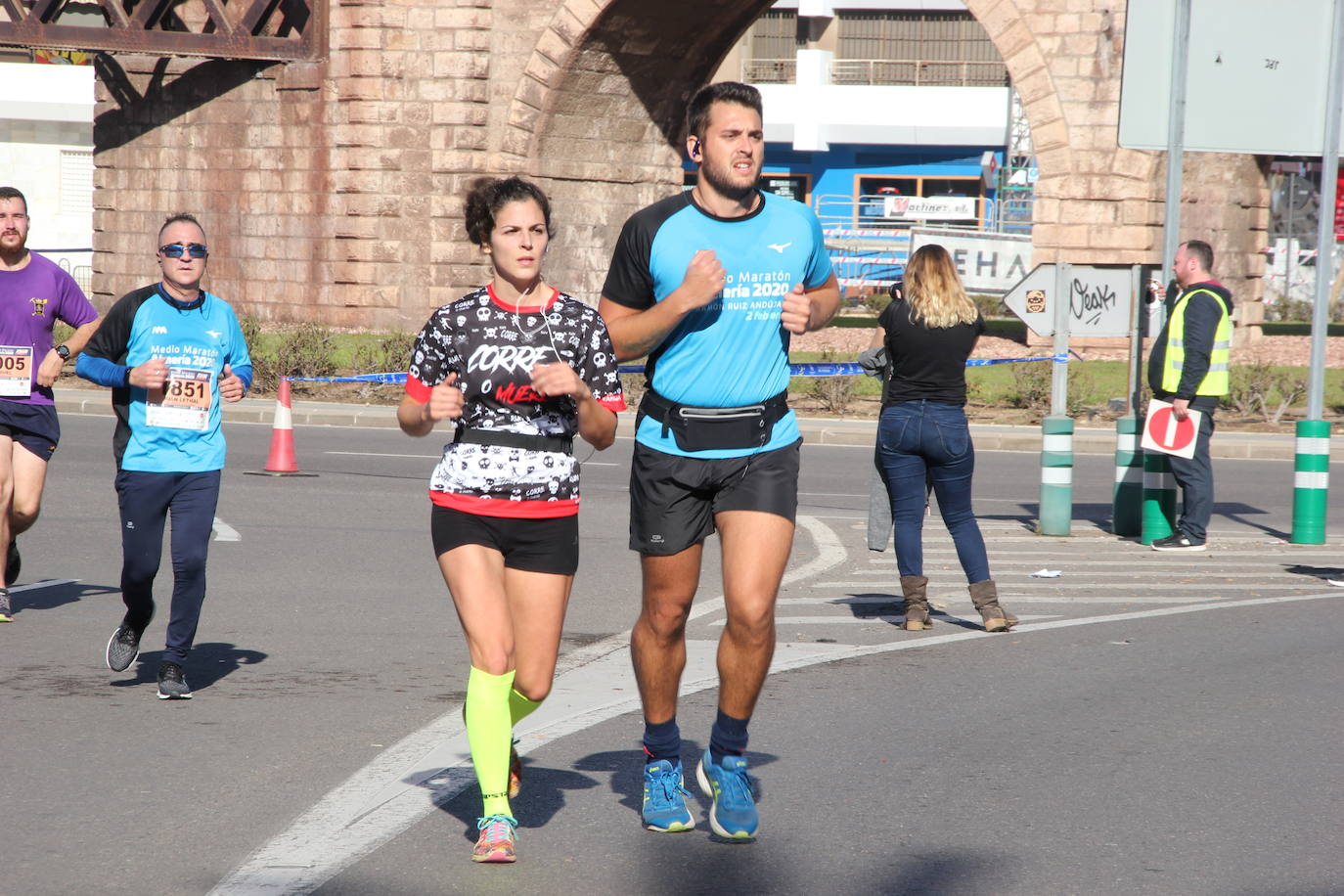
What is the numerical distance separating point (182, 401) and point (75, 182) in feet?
167

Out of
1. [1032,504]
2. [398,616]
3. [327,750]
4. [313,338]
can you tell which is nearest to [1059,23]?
[313,338]

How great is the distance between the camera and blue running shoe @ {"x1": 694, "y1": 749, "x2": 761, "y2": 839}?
16.1 ft

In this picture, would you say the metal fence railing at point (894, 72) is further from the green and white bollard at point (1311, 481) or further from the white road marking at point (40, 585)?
the white road marking at point (40, 585)

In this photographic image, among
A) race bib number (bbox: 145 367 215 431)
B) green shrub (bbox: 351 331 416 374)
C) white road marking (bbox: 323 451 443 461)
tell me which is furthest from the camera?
green shrub (bbox: 351 331 416 374)

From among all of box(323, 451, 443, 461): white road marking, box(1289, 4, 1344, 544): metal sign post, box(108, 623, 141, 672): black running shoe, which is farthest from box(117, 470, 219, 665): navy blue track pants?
box(323, 451, 443, 461): white road marking

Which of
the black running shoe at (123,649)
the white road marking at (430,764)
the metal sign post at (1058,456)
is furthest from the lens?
the metal sign post at (1058,456)

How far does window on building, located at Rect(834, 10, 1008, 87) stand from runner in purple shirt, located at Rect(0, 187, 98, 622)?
46582mm

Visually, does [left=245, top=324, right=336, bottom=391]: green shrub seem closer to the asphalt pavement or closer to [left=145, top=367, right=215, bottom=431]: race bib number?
the asphalt pavement

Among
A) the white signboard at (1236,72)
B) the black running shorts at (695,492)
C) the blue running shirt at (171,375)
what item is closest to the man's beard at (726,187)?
the black running shorts at (695,492)

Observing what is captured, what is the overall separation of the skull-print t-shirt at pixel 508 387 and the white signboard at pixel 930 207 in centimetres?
4611

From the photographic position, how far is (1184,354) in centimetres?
1133

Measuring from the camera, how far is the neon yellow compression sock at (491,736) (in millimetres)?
4723

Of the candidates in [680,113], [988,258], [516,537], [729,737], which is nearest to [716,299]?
[516,537]

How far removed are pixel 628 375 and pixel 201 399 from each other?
15331mm
